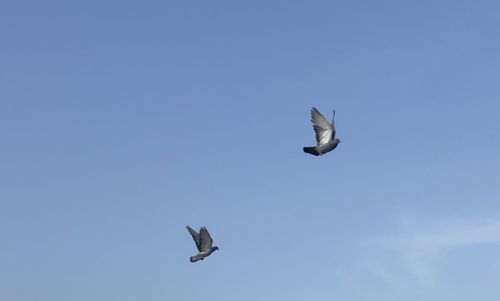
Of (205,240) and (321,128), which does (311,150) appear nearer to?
(321,128)

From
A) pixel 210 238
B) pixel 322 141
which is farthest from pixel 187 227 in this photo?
pixel 322 141

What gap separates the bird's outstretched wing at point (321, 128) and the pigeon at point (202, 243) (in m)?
16.2

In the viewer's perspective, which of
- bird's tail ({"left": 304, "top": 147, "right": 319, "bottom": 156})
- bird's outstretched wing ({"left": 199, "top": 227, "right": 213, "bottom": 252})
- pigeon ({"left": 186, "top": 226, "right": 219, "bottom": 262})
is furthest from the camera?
pigeon ({"left": 186, "top": 226, "right": 219, "bottom": 262})

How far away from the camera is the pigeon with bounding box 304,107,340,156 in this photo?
79750mm

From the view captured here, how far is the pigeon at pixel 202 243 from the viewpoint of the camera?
86.1 meters

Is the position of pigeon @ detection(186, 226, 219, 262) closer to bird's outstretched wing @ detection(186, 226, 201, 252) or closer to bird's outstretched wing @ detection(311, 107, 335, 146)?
bird's outstretched wing @ detection(186, 226, 201, 252)

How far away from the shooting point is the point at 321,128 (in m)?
81.4

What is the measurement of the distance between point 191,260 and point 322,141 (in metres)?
19.6

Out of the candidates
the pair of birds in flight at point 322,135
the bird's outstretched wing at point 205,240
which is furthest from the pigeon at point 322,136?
the bird's outstretched wing at point 205,240

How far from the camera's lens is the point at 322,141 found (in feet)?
265

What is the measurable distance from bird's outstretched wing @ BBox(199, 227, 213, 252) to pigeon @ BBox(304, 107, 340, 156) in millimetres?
15071

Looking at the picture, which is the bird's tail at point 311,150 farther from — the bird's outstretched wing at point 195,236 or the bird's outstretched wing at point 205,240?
the bird's outstretched wing at point 195,236

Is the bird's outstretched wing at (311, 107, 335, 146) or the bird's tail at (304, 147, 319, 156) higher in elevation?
the bird's outstretched wing at (311, 107, 335, 146)

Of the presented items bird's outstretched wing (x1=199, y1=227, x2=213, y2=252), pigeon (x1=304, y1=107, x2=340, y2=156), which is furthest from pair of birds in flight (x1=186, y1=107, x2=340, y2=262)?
bird's outstretched wing (x1=199, y1=227, x2=213, y2=252)
